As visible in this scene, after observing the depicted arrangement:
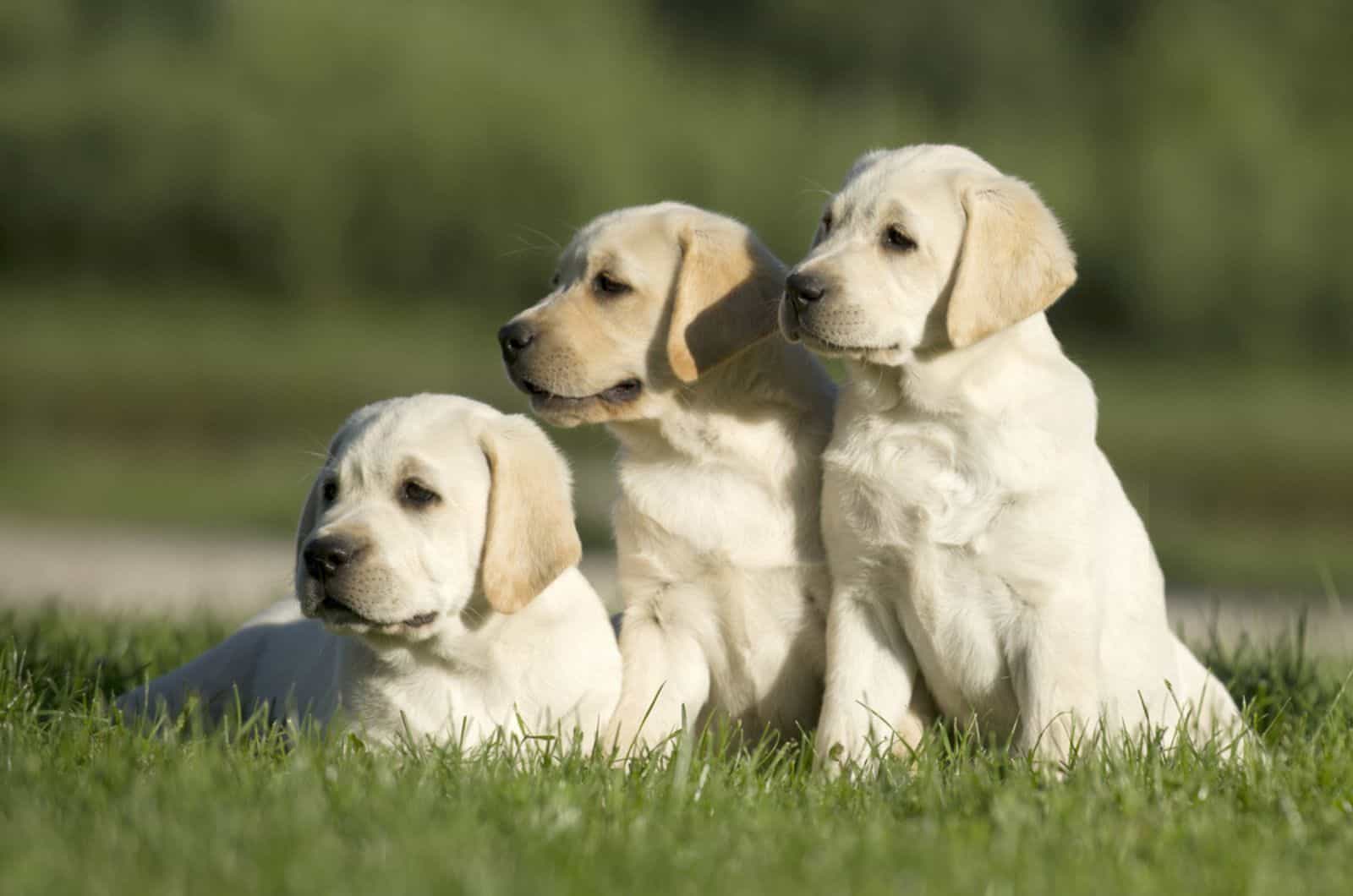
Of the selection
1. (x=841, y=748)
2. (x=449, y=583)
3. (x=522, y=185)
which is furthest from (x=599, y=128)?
(x=841, y=748)

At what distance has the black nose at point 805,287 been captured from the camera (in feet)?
16.0

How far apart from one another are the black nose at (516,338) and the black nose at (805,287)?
0.88 meters

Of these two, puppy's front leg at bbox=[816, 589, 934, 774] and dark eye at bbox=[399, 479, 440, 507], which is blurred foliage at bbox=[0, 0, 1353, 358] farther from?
dark eye at bbox=[399, 479, 440, 507]

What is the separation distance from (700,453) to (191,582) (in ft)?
27.0

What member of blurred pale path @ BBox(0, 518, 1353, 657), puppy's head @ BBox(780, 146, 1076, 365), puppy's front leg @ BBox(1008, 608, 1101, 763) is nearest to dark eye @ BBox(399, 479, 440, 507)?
puppy's head @ BBox(780, 146, 1076, 365)

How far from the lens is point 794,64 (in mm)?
20469

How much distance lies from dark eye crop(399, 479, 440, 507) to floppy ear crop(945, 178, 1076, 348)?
5.03ft

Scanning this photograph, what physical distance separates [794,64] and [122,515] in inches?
367

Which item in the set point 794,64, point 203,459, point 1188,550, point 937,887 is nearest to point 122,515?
point 203,459

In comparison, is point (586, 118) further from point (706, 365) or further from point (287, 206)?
point (706, 365)

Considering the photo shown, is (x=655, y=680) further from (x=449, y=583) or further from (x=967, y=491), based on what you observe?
(x=967, y=491)

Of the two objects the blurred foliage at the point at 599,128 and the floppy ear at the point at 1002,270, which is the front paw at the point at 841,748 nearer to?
the floppy ear at the point at 1002,270

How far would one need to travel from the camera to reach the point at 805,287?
16.0 ft

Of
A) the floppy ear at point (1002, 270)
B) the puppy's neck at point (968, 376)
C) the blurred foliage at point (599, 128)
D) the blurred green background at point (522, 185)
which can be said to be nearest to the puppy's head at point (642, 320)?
the puppy's neck at point (968, 376)
